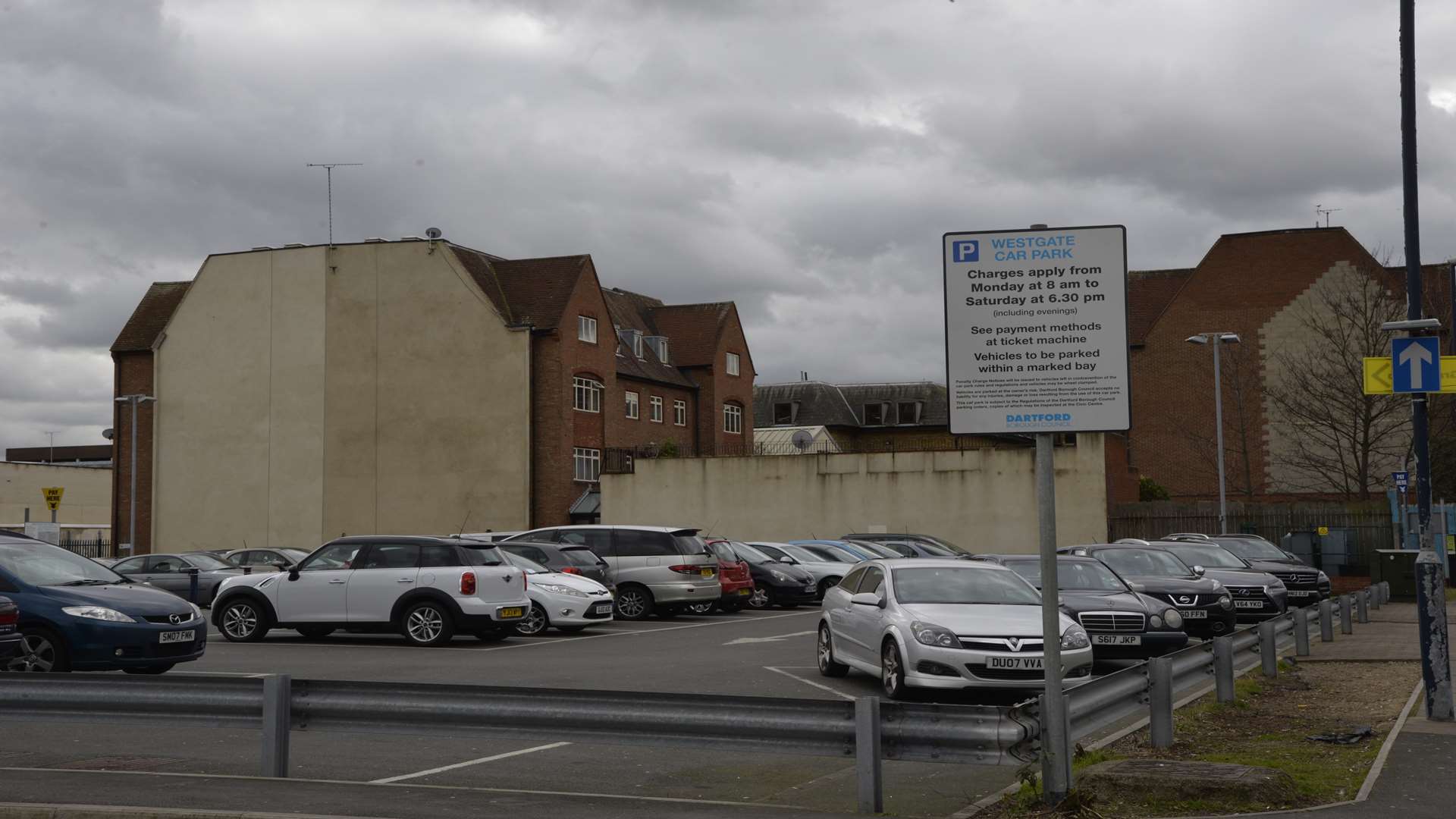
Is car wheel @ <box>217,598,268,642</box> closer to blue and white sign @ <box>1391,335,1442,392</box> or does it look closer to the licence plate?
the licence plate

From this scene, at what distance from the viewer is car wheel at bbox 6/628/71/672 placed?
14.5 metres

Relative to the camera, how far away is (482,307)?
56438mm

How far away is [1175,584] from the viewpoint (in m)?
20.7

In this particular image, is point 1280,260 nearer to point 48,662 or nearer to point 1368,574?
point 1368,574

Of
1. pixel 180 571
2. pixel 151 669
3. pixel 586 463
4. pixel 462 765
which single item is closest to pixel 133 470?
pixel 586 463

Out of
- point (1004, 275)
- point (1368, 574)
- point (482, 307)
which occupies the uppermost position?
point (482, 307)

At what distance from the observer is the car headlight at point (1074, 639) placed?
45.1ft

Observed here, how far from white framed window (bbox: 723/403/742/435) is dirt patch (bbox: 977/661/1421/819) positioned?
175 ft

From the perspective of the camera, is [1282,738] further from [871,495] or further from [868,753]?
[871,495]

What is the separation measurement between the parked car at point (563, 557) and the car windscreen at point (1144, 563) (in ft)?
28.0

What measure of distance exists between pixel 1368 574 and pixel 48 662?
39.0 metres

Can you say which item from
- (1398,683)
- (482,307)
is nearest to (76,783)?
(1398,683)

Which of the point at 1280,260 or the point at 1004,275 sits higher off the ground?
the point at 1280,260

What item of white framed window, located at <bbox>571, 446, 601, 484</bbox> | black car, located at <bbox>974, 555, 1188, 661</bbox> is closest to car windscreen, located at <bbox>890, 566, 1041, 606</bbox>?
black car, located at <bbox>974, 555, 1188, 661</bbox>
